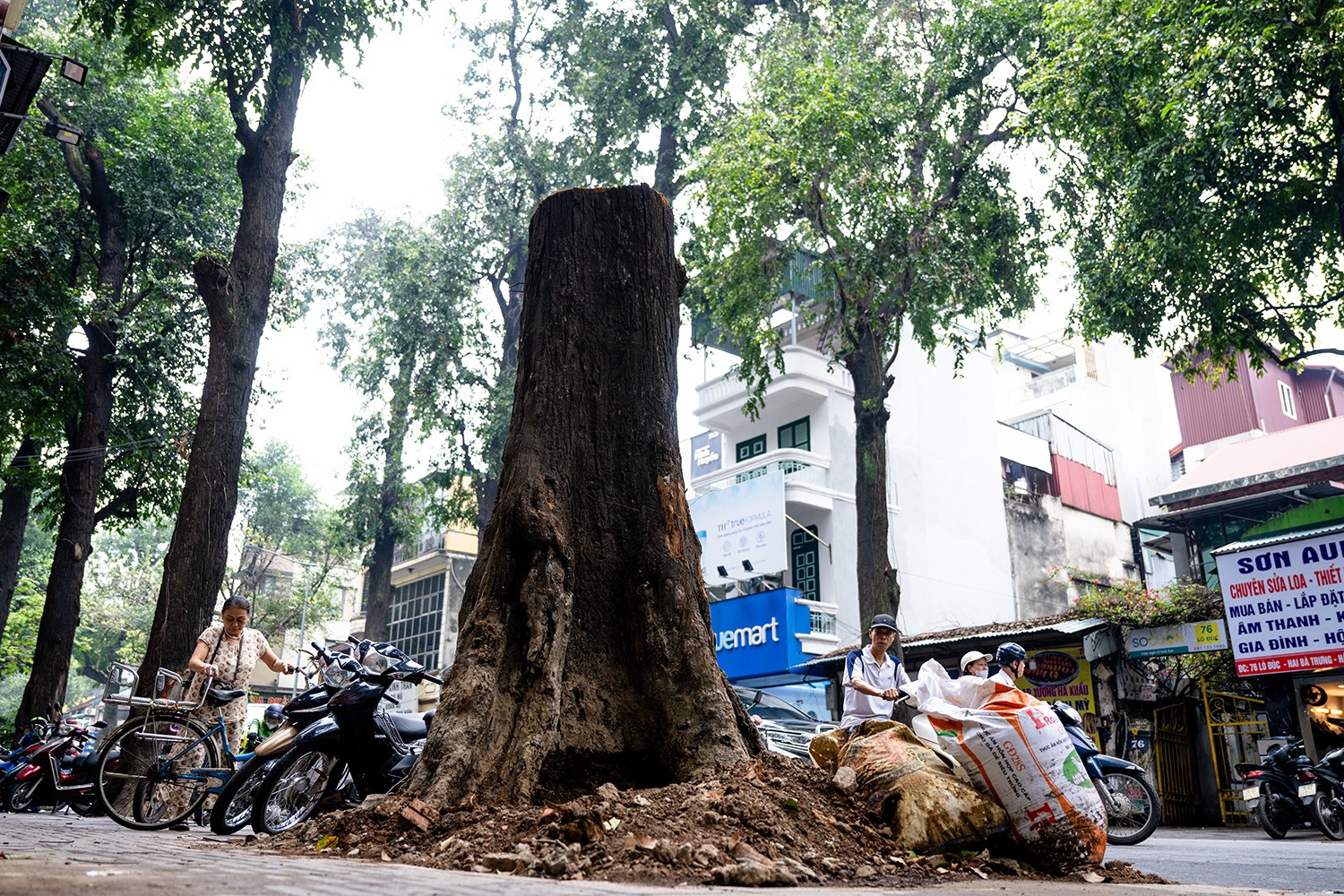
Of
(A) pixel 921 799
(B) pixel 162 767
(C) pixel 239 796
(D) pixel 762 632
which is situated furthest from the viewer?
(D) pixel 762 632

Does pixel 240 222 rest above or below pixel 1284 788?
above

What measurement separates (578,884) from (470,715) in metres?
1.59

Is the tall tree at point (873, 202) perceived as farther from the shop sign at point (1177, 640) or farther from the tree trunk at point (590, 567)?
the tree trunk at point (590, 567)

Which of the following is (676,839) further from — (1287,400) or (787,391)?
(1287,400)

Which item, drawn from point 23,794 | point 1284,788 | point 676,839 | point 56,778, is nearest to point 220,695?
point 56,778

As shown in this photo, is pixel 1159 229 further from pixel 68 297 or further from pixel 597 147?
pixel 68 297

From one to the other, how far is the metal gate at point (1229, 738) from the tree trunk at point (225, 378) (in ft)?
45.2

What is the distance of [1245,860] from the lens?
6.79 meters

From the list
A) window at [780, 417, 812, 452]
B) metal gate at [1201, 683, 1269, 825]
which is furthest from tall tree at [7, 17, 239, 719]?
metal gate at [1201, 683, 1269, 825]

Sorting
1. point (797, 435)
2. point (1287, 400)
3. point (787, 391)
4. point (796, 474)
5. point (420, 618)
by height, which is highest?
point (1287, 400)

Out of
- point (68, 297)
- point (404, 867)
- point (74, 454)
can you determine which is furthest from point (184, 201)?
point (404, 867)

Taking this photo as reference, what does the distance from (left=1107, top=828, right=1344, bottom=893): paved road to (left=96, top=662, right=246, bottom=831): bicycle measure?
600 cm

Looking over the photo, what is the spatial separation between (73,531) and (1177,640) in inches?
648

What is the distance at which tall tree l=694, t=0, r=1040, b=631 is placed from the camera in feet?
48.6
